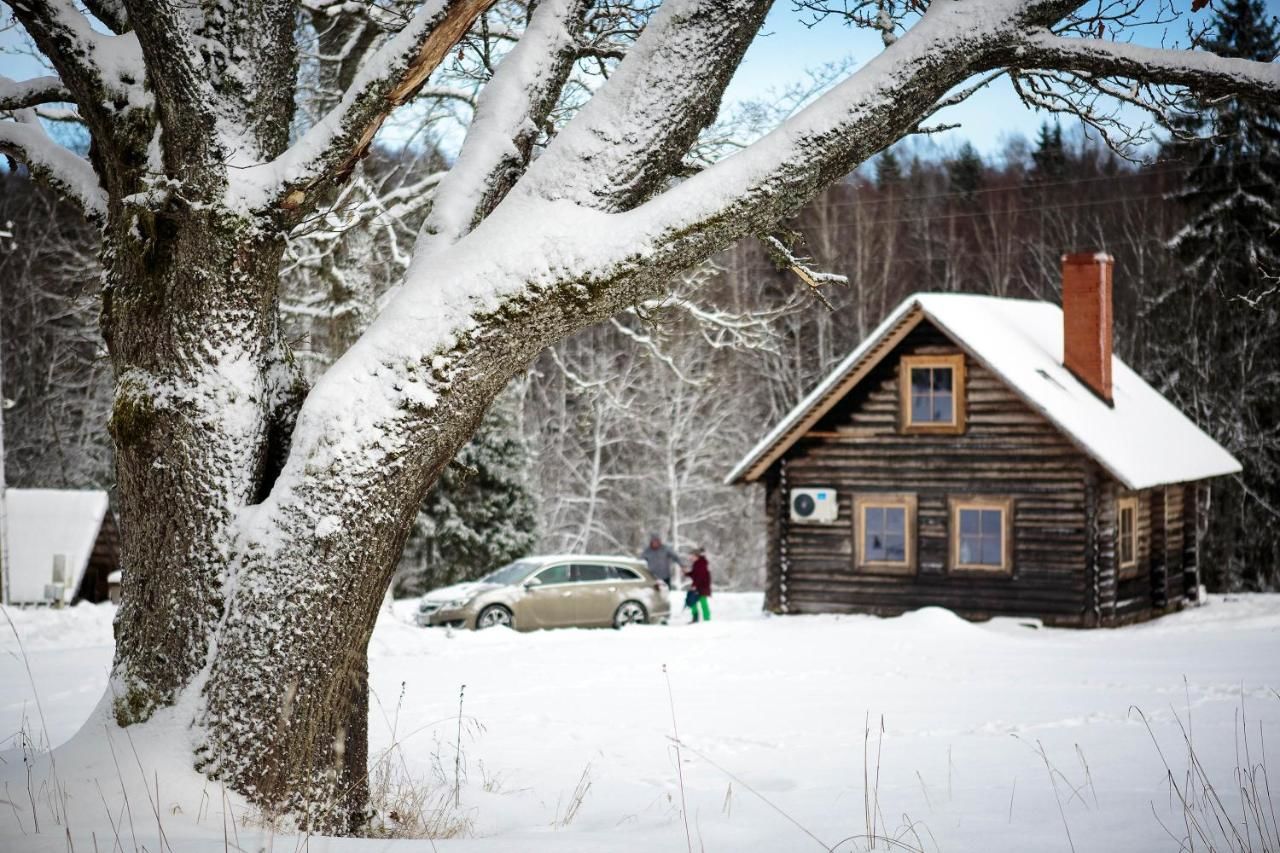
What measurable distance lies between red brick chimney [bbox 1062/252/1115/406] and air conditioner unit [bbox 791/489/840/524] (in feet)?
18.9

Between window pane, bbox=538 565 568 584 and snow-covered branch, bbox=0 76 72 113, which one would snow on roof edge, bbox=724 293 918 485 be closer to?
window pane, bbox=538 565 568 584

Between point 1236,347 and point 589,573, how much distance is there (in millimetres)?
19603

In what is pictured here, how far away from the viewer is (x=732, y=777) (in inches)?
275

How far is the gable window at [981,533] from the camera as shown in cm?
2009

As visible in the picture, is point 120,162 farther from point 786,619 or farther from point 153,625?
point 786,619

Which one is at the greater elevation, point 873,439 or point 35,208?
point 35,208

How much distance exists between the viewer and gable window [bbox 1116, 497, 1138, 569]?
2069cm

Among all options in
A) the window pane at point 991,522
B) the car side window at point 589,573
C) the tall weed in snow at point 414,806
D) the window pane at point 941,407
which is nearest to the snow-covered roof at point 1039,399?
the window pane at point 941,407

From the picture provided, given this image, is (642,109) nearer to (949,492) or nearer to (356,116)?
(356,116)

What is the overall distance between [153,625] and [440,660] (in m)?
9.22

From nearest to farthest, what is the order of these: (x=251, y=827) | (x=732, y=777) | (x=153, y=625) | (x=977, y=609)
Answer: (x=251, y=827), (x=153, y=625), (x=732, y=777), (x=977, y=609)

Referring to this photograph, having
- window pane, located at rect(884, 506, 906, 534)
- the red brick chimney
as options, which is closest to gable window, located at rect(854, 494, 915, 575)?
window pane, located at rect(884, 506, 906, 534)

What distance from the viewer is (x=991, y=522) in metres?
20.4

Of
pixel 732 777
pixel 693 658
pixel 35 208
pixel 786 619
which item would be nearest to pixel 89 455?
pixel 35 208
